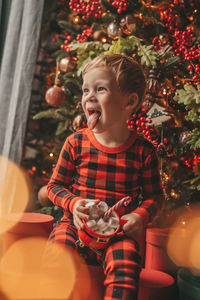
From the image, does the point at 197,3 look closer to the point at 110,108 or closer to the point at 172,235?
the point at 110,108

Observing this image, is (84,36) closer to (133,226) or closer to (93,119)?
(93,119)

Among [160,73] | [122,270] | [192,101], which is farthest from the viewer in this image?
[160,73]

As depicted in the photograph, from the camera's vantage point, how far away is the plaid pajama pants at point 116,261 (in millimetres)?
654

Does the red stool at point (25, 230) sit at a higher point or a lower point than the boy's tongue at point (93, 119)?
lower

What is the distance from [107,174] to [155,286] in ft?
1.09

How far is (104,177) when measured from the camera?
2.70ft

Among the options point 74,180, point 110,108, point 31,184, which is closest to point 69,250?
point 74,180

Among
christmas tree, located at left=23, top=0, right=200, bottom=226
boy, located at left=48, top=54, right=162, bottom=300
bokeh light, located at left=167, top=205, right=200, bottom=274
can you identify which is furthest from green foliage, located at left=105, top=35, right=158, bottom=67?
bokeh light, located at left=167, top=205, right=200, bottom=274

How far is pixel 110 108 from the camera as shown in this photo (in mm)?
776

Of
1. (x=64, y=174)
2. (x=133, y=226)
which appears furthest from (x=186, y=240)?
(x=64, y=174)

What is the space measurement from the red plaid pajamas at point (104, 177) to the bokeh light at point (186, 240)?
26 centimetres

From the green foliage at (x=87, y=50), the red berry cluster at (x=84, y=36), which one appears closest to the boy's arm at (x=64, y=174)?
the green foliage at (x=87, y=50)

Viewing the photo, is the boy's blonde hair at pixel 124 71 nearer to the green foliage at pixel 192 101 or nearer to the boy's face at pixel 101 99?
the boy's face at pixel 101 99

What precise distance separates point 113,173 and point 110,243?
0.62ft
